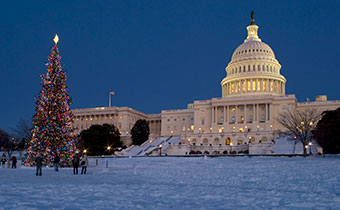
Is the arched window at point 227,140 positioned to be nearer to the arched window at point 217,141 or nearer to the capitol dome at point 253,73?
the arched window at point 217,141

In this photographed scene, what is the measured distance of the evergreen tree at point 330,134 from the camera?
50.1 m

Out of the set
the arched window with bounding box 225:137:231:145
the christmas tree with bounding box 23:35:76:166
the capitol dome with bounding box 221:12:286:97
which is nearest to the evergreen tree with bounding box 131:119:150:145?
the arched window with bounding box 225:137:231:145

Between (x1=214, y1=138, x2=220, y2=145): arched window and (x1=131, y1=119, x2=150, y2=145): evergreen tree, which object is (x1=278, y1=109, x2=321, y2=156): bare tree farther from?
(x1=131, y1=119, x2=150, y2=145): evergreen tree

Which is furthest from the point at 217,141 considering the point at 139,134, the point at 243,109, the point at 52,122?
the point at 52,122

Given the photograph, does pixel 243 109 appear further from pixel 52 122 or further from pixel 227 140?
pixel 52 122

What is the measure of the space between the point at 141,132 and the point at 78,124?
36.2m

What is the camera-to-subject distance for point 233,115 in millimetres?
103375

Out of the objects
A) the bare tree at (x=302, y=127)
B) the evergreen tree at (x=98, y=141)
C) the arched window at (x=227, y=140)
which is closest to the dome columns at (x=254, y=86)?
the arched window at (x=227, y=140)

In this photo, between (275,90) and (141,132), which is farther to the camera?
(275,90)

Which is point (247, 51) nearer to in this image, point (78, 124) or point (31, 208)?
point (78, 124)

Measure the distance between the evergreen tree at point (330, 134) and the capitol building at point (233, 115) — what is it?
19.6m

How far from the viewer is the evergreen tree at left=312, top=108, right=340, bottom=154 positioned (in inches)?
1971

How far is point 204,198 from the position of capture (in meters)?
12.8

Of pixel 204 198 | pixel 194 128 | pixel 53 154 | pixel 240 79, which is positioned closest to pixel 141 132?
pixel 194 128
